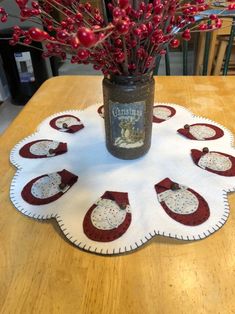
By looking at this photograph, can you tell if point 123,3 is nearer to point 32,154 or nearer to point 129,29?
point 129,29

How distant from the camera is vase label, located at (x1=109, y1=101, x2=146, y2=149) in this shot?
2.15 feet

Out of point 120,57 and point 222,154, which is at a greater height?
point 120,57

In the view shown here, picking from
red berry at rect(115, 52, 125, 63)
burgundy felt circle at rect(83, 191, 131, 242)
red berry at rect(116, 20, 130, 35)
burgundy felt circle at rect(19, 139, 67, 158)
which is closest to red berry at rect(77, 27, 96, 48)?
red berry at rect(116, 20, 130, 35)

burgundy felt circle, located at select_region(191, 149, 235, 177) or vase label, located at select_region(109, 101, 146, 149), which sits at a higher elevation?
vase label, located at select_region(109, 101, 146, 149)

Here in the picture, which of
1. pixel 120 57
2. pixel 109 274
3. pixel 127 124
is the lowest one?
pixel 109 274

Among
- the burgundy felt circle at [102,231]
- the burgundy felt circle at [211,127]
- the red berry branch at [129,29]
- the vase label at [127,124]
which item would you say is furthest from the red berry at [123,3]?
the burgundy felt circle at [211,127]

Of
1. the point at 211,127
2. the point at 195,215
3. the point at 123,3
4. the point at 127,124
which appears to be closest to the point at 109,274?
the point at 195,215

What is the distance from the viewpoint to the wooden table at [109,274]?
17.8 inches

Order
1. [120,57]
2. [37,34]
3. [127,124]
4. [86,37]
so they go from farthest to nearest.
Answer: [127,124]
[120,57]
[37,34]
[86,37]

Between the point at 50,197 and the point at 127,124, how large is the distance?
0.25 meters

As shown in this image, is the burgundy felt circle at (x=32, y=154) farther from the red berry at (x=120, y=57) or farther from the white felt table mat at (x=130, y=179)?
the red berry at (x=120, y=57)

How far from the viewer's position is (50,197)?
0.64m

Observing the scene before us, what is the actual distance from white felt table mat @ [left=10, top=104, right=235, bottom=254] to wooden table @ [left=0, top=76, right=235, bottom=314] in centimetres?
2

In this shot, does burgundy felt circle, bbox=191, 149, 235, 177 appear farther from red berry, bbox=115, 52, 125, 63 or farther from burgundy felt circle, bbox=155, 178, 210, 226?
red berry, bbox=115, 52, 125, 63
